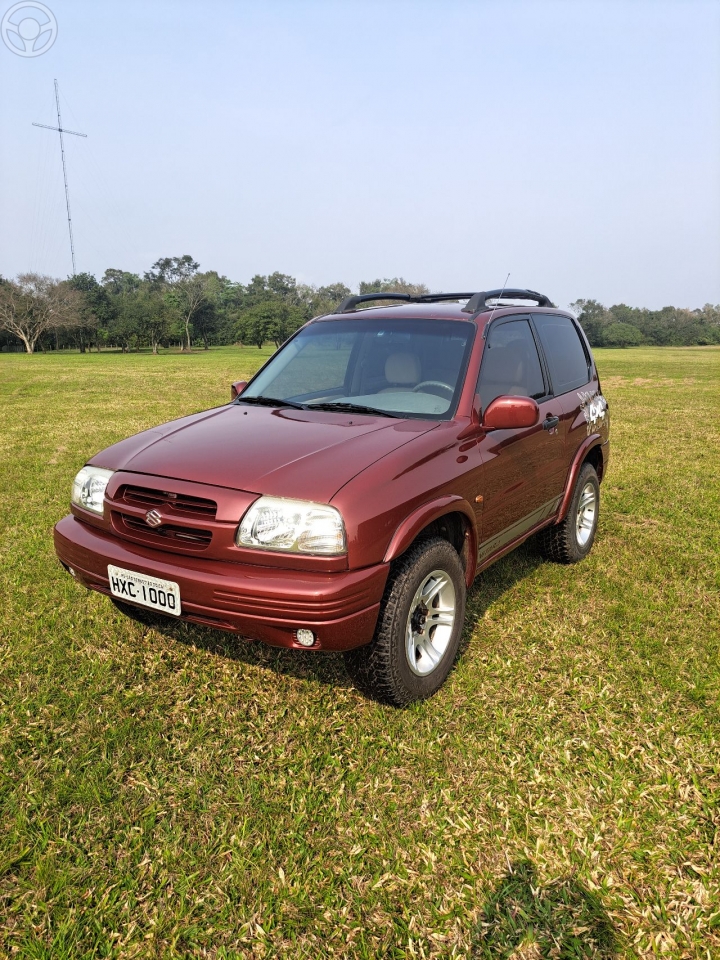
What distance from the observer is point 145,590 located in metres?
2.76

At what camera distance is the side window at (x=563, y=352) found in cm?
443

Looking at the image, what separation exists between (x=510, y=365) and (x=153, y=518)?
89.6 inches

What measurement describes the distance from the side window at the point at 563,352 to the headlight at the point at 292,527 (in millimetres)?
2497

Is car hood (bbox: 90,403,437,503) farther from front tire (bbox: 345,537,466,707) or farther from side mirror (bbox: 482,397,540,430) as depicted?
front tire (bbox: 345,537,466,707)

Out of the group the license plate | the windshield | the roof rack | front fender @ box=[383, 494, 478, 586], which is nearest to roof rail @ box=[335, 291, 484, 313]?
the roof rack

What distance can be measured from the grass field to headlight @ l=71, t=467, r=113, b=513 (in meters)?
0.92

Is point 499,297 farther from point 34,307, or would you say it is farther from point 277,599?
point 34,307

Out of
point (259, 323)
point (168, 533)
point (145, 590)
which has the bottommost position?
point (145, 590)

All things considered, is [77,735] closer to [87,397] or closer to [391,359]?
[391,359]

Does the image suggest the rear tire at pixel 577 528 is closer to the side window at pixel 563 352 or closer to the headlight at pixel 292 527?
the side window at pixel 563 352

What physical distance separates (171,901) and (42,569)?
3.28 metres

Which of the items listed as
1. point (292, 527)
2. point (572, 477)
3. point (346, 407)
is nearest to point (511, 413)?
point (346, 407)

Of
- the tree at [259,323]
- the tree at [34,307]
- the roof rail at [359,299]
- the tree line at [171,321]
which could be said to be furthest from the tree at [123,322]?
the roof rail at [359,299]

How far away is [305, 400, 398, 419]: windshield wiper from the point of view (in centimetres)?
339
